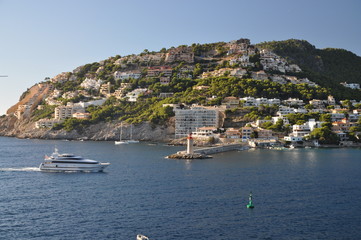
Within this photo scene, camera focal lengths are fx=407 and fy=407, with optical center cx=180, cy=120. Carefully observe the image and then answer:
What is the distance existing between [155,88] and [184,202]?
4062 inches

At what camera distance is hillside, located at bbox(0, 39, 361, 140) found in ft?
396

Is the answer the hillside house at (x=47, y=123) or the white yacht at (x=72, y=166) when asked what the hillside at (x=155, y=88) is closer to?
the hillside house at (x=47, y=123)

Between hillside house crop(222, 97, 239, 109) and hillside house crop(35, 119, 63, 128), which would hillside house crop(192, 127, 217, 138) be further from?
hillside house crop(35, 119, 63, 128)

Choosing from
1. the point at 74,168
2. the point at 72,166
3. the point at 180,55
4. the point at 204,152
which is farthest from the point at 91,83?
the point at 74,168

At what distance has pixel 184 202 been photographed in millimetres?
36281

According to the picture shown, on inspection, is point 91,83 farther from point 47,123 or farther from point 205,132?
point 205,132

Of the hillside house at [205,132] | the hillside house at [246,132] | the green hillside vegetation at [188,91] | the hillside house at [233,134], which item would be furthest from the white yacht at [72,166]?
the green hillside vegetation at [188,91]

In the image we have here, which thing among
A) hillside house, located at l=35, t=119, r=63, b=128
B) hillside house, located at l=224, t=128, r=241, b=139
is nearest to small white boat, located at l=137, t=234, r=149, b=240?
hillside house, located at l=224, t=128, r=241, b=139

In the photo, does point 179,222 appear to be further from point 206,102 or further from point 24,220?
point 206,102

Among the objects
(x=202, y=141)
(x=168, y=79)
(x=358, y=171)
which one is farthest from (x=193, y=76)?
(x=358, y=171)

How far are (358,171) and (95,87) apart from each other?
392ft

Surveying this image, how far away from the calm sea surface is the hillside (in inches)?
2217

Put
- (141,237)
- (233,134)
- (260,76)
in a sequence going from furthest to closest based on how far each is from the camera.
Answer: (260,76) < (233,134) < (141,237)

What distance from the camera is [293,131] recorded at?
96.2 m
